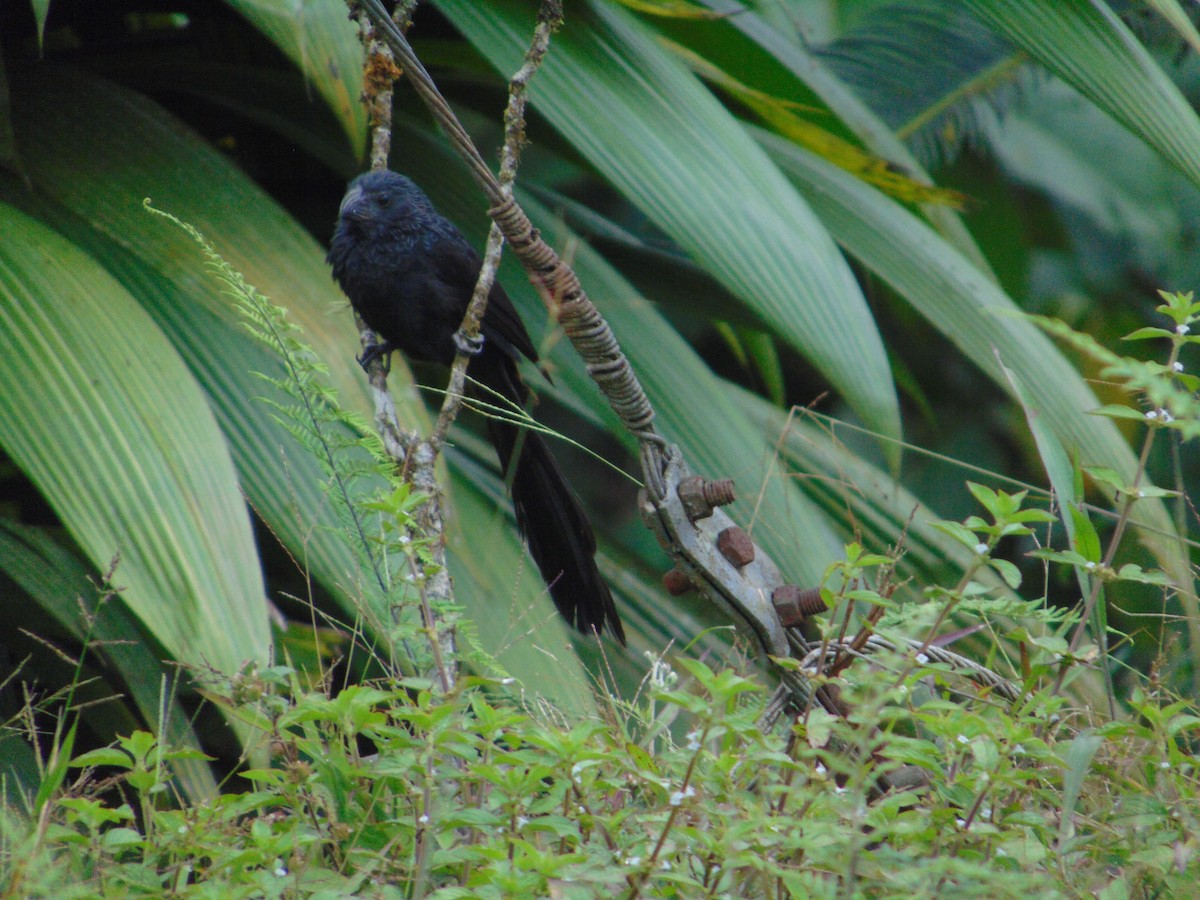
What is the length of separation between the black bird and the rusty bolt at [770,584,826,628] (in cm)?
86

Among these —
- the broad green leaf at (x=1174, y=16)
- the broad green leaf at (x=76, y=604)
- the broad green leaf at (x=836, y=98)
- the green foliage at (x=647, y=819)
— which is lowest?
the broad green leaf at (x=76, y=604)

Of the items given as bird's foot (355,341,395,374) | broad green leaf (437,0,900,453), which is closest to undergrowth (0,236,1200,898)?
broad green leaf (437,0,900,453)

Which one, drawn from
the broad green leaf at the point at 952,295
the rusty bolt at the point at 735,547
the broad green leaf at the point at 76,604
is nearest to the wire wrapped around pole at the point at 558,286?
the rusty bolt at the point at 735,547

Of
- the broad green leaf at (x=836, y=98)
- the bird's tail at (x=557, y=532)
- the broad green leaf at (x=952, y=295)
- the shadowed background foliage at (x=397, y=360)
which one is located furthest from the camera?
the broad green leaf at (x=836, y=98)

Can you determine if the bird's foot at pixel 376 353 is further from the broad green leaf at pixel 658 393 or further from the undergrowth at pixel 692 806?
the undergrowth at pixel 692 806

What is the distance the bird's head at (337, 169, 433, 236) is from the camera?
2469 mm

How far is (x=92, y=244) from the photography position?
2.51 meters

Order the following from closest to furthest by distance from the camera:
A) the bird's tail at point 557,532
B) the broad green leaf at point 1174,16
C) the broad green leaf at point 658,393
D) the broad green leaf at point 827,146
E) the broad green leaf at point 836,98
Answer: the bird's tail at point 557,532 → the broad green leaf at point 1174,16 → the broad green leaf at point 658,393 → the broad green leaf at point 827,146 → the broad green leaf at point 836,98

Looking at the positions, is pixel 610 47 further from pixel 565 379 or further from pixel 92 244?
pixel 92 244

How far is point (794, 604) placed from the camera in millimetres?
1389

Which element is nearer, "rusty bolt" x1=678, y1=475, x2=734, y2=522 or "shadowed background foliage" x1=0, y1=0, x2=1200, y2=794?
"rusty bolt" x1=678, y1=475, x2=734, y2=522

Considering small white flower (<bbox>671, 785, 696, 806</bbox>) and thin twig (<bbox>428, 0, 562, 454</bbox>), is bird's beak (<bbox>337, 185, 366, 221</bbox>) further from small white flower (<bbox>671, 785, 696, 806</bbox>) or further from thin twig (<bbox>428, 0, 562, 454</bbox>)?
small white flower (<bbox>671, 785, 696, 806</bbox>)

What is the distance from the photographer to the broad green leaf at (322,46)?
215cm

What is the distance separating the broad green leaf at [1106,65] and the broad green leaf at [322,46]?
153cm
